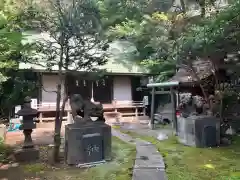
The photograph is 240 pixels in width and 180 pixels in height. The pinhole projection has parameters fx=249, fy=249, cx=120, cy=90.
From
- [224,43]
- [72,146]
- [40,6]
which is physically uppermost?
[40,6]

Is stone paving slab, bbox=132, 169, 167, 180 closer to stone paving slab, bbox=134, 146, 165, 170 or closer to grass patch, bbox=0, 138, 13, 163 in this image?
stone paving slab, bbox=134, 146, 165, 170

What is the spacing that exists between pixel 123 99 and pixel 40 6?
11.4 m

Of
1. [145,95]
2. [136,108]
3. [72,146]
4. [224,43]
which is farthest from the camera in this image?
[145,95]

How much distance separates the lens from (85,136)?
635 cm

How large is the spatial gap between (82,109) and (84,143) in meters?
0.90

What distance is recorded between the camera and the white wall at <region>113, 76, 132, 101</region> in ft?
55.6

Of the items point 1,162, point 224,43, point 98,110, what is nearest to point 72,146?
point 98,110

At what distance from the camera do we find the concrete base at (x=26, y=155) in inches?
276

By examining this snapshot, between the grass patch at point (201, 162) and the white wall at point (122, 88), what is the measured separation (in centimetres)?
826

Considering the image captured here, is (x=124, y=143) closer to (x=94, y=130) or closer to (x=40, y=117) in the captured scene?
(x=94, y=130)

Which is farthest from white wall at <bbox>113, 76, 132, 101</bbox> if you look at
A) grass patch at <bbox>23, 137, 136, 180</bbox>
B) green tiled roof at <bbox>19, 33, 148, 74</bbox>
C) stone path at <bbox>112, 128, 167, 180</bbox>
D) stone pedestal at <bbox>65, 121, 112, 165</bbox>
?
stone pedestal at <bbox>65, 121, 112, 165</bbox>

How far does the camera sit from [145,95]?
17.8 meters

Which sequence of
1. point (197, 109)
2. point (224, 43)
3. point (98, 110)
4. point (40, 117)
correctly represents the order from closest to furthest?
point (98, 110) → point (224, 43) → point (197, 109) → point (40, 117)

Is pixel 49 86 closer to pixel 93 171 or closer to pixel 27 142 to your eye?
pixel 27 142
